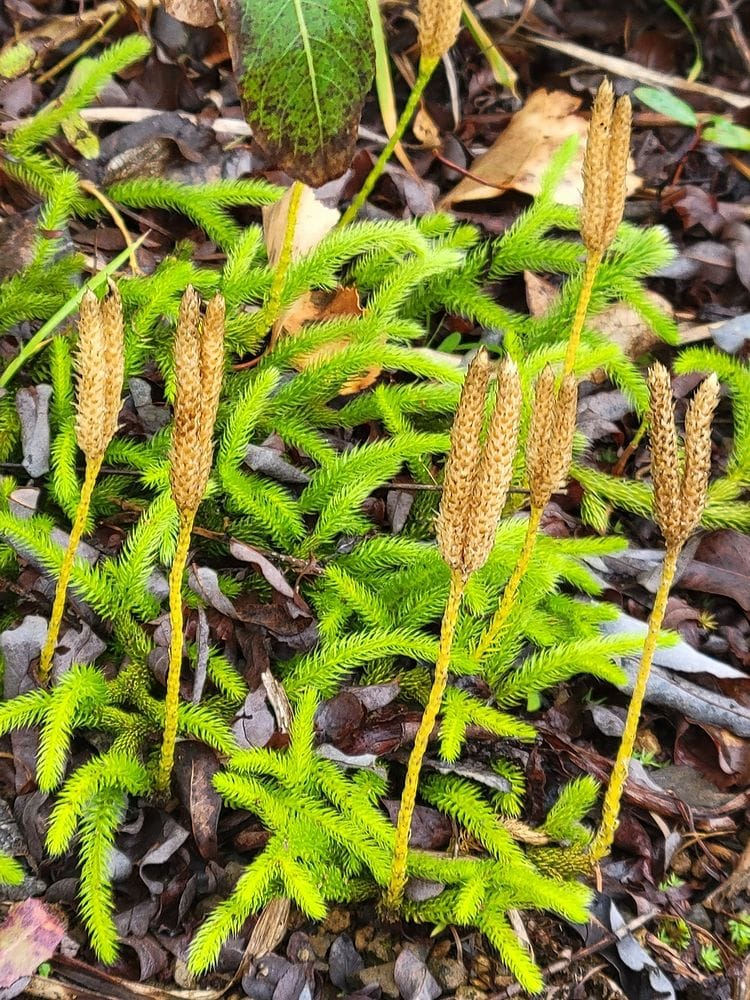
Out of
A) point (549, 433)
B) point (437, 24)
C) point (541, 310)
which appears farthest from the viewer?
point (541, 310)

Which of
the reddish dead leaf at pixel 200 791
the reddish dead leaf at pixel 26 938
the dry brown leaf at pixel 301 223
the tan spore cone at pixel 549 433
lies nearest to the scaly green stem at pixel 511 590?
the tan spore cone at pixel 549 433

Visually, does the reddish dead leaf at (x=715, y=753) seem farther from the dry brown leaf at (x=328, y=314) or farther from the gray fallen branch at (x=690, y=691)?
the dry brown leaf at (x=328, y=314)

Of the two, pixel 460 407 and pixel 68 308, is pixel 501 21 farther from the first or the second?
pixel 460 407

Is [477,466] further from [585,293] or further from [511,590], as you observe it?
[585,293]

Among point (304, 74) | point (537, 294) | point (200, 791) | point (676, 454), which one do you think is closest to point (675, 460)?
point (676, 454)

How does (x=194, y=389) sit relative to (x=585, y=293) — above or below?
above
